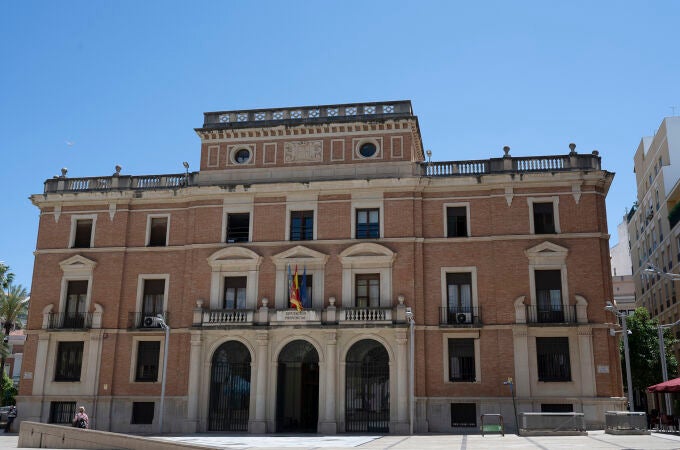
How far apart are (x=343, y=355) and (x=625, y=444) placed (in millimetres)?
14601

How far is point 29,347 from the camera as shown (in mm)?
37906

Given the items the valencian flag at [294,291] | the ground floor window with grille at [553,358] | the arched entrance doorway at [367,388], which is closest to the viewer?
the ground floor window with grille at [553,358]

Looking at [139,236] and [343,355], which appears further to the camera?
[139,236]

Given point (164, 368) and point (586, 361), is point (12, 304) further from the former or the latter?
point (586, 361)

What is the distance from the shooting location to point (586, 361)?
3291 cm

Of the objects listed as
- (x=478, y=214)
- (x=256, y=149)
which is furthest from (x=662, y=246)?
(x=256, y=149)

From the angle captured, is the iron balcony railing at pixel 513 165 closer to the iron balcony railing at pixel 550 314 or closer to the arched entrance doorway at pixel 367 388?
the iron balcony railing at pixel 550 314

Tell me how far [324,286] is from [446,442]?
457 inches

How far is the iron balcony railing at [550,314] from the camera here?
33688 mm

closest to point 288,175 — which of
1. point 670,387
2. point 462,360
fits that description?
point 462,360

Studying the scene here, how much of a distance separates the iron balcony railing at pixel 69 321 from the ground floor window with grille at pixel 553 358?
23829mm

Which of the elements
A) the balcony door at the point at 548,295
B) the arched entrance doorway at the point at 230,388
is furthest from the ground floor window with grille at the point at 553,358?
the arched entrance doorway at the point at 230,388

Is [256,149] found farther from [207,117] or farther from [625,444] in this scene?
[625,444]

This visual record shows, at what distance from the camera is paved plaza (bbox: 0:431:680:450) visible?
23434 mm
